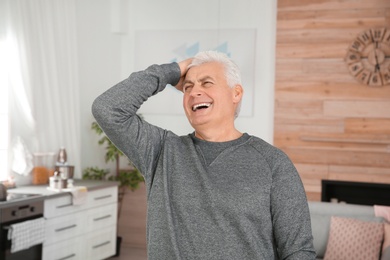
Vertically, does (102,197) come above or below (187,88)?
below

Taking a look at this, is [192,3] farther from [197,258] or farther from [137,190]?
[197,258]

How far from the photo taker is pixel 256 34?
6.25 m

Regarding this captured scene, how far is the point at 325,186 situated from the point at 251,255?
452 centimetres

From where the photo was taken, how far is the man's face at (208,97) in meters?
1.67

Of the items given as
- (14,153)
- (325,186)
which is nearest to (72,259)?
(14,153)

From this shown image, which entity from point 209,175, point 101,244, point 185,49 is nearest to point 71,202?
point 101,244

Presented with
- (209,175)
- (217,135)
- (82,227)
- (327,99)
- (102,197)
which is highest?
(327,99)

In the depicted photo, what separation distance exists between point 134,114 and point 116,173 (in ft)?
16.4

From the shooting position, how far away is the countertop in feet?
13.3

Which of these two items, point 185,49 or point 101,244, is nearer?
point 101,244

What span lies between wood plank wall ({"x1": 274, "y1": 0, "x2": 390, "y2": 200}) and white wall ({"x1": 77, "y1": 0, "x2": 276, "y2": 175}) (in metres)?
0.20

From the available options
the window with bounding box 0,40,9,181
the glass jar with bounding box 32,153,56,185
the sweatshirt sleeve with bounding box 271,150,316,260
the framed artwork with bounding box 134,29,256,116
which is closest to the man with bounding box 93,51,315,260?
the sweatshirt sleeve with bounding box 271,150,316,260

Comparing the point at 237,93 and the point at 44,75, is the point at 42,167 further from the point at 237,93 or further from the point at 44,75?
the point at 237,93

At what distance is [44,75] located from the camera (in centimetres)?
526
